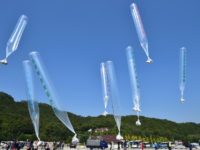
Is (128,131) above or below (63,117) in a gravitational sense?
above

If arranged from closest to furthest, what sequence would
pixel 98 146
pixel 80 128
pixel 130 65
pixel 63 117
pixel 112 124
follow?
pixel 63 117, pixel 130 65, pixel 98 146, pixel 80 128, pixel 112 124

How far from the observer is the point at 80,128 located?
602ft

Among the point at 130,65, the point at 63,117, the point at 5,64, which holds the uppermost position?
the point at 130,65

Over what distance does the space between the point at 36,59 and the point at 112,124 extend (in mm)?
157911

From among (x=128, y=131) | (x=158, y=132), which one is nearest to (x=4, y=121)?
(x=128, y=131)

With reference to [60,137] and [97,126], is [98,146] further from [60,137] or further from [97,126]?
[97,126]

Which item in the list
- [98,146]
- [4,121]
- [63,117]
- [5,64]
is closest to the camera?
[5,64]

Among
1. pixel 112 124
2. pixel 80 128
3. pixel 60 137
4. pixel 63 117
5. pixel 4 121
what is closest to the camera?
pixel 63 117

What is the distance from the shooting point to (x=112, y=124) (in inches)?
7717

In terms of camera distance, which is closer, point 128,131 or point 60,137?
point 60,137

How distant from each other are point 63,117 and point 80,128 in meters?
144

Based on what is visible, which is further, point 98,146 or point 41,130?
point 41,130

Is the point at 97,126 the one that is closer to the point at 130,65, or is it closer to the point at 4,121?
the point at 4,121

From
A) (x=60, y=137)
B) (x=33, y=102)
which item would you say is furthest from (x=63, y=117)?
(x=60, y=137)
